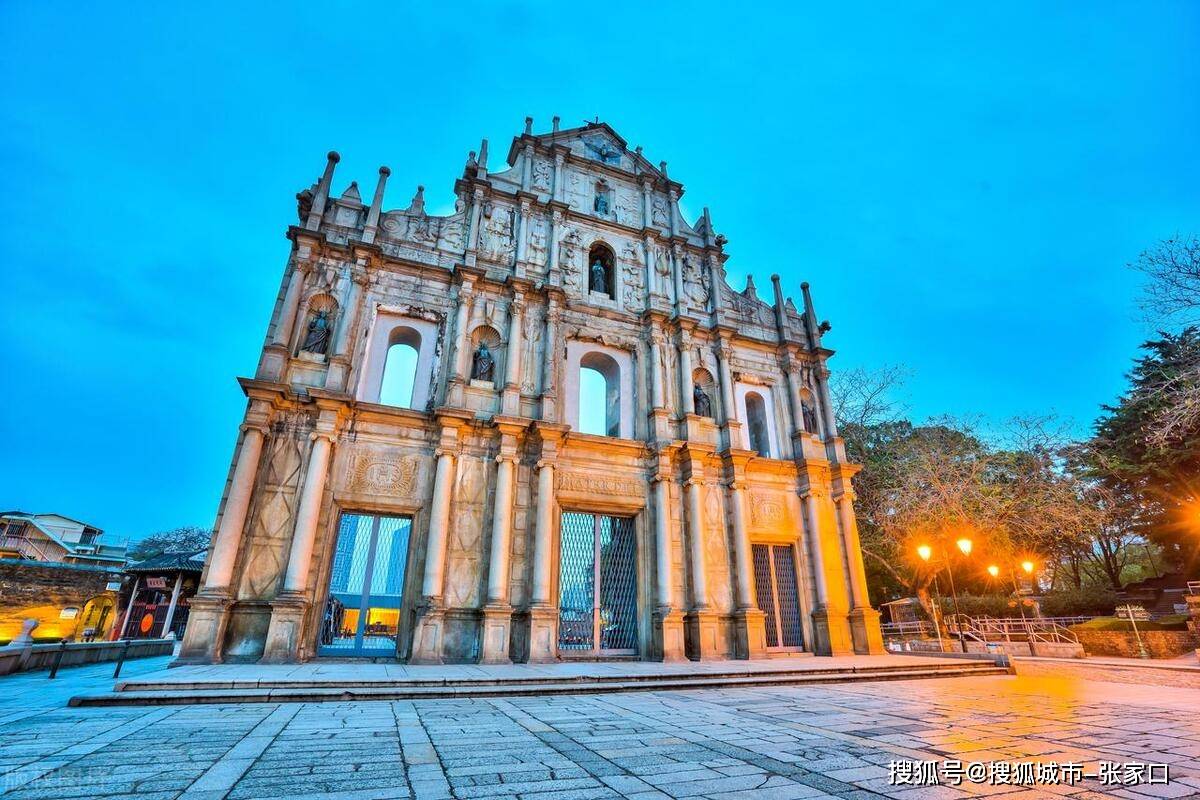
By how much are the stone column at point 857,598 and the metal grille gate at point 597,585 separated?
20.4 feet

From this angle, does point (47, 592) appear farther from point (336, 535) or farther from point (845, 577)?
point (845, 577)

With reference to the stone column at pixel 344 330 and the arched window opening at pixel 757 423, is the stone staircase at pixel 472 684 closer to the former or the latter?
the stone column at pixel 344 330

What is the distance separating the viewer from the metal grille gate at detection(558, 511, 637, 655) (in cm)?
1267

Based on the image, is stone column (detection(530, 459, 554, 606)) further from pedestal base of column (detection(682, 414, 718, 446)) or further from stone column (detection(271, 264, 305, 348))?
stone column (detection(271, 264, 305, 348))

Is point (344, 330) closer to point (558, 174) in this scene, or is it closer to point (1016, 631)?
point (558, 174)

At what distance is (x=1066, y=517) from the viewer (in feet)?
60.8

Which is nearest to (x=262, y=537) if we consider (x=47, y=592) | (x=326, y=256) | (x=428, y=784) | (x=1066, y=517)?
(x=326, y=256)

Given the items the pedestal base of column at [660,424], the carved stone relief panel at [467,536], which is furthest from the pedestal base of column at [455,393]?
the pedestal base of column at [660,424]

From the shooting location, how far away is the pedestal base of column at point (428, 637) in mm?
10547

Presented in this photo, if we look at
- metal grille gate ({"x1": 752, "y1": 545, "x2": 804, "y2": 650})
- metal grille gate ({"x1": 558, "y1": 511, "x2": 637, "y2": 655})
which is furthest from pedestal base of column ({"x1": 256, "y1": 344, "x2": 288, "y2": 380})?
metal grille gate ({"x1": 752, "y1": 545, "x2": 804, "y2": 650})

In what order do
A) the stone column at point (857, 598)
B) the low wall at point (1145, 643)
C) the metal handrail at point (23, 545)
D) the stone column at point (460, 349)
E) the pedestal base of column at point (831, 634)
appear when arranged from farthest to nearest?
the metal handrail at point (23, 545) → the low wall at point (1145, 643) → the stone column at point (857, 598) → the pedestal base of column at point (831, 634) → the stone column at point (460, 349)

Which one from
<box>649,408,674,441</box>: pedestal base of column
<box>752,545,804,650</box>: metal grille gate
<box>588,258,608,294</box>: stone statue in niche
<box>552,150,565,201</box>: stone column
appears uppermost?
<box>552,150,565,201</box>: stone column

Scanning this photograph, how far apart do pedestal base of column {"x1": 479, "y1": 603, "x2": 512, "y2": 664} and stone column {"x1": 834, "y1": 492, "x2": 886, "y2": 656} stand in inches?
369

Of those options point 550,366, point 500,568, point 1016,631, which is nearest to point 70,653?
point 500,568
